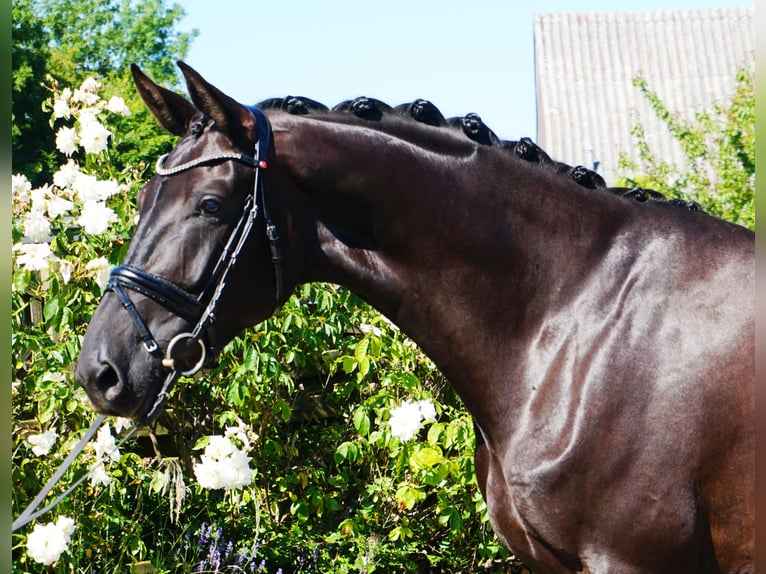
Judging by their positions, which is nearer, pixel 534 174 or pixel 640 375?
pixel 640 375

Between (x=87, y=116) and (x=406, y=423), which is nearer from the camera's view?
(x=406, y=423)

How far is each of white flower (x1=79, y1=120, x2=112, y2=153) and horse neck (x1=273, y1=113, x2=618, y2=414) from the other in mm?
1894

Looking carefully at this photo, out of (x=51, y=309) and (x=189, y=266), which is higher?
(x=51, y=309)

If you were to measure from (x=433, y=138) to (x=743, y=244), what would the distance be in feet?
2.96

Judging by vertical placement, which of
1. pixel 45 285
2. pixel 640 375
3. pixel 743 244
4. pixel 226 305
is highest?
pixel 45 285

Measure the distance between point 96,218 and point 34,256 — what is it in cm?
31

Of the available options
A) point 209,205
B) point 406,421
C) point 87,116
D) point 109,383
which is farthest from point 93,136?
point 109,383

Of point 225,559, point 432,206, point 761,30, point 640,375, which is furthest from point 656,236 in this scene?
point 225,559

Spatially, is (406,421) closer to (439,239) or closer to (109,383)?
(439,239)

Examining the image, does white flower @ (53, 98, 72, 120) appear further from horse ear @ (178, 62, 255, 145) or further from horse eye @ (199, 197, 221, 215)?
horse eye @ (199, 197, 221, 215)

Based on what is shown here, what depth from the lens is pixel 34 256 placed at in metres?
3.88

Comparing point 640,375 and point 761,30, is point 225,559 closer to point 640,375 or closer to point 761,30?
point 640,375

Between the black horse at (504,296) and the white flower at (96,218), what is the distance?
1372mm

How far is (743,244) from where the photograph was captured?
8.15ft
